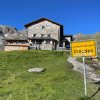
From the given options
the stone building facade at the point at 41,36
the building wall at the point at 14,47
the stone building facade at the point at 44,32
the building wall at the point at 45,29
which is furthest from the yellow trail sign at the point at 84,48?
the building wall at the point at 45,29

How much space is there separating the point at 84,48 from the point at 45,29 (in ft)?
184

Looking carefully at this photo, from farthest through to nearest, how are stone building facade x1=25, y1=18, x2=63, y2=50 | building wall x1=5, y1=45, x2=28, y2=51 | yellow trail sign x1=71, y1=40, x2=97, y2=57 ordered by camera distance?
1. stone building facade x1=25, y1=18, x2=63, y2=50
2. building wall x1=5, y1=45, x2=28, y2=51
3. yellow trail sign x1=71, y1=40, x2=97, y2=57

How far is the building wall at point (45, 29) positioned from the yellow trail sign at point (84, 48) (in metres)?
54.0

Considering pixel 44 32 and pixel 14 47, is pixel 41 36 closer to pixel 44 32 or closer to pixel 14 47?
pixel 44 32

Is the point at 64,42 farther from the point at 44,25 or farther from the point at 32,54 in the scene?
the point at 32,54

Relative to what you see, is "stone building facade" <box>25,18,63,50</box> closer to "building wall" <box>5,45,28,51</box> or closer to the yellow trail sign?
"building wall" <box>5,45,28,51</box>

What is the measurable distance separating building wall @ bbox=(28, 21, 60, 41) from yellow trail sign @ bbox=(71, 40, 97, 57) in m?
54.0

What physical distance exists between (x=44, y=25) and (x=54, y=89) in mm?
54925

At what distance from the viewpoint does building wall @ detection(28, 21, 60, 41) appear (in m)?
71.0

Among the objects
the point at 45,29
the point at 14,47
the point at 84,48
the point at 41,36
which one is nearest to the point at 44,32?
the point at 45,29

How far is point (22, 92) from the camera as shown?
17328 mm

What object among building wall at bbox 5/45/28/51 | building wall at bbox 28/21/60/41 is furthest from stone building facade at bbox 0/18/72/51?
building wall at bbox 5/45/28/51

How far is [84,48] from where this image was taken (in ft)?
52.9

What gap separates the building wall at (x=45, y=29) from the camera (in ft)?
233
